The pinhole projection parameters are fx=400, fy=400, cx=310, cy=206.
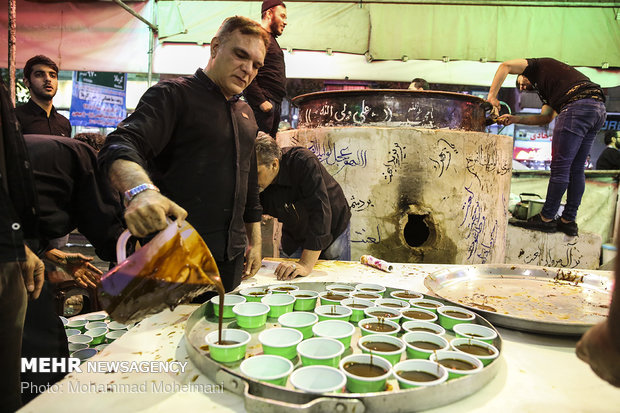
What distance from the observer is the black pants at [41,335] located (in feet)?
6.95

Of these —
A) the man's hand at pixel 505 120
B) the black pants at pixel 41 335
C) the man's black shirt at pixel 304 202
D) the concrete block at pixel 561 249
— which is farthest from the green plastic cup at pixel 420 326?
the concrete block at pixel 561 249

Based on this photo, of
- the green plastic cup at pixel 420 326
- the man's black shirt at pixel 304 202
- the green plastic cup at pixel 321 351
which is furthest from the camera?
the man's black shirt at pixel 304 202

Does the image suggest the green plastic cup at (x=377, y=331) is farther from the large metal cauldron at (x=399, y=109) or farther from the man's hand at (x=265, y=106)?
the man's hand at (x=265, y=106)

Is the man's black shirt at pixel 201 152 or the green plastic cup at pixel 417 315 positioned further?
the man's black shirt at pixel 201 152

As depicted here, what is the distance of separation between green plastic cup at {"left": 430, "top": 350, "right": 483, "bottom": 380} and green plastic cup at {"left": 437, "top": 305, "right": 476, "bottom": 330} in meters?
0.33

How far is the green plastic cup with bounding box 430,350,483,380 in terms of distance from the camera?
1229 mm

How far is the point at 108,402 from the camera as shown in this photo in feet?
3.70

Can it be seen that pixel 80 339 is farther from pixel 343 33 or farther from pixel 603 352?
pixel 343 33

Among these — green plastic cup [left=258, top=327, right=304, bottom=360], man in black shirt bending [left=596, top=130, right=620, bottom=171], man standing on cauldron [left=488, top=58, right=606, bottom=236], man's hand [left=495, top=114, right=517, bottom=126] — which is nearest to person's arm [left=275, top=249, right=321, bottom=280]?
green plastic cup [left=258, top=327, right=304, bottom=360]

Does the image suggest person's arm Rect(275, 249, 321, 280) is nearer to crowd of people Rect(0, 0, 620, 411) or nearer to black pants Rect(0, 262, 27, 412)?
crowd of people Rect(0, 0, 620, 411)

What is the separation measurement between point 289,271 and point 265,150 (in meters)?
0.88

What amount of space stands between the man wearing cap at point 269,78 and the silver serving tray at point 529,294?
2733mm

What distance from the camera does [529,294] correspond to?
2273mm

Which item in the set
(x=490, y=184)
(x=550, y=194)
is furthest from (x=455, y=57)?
(x=490, y=184)
